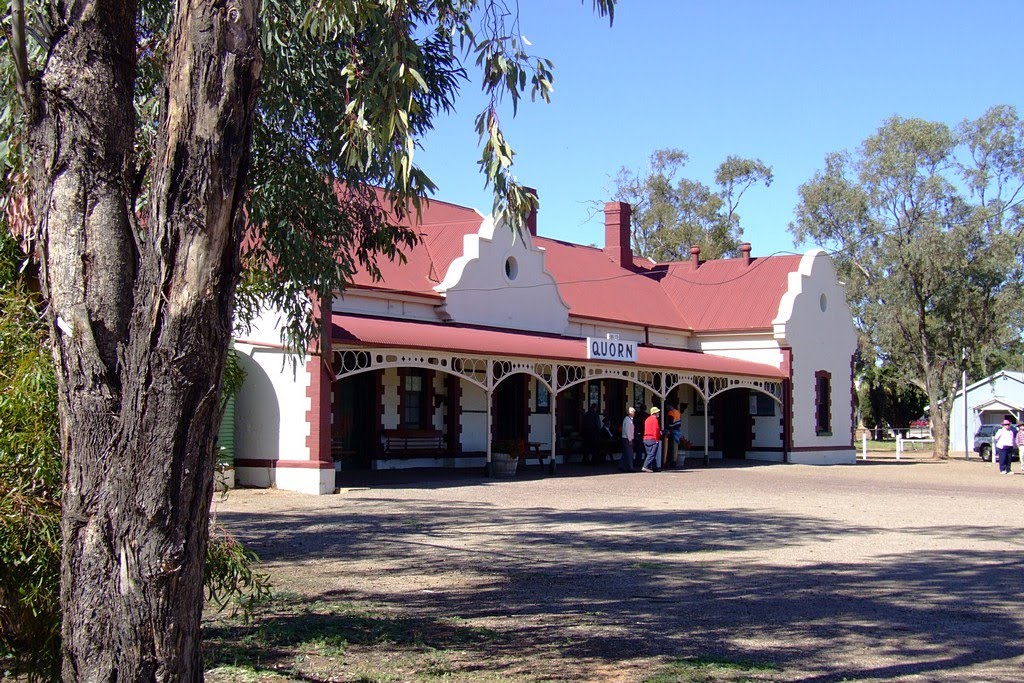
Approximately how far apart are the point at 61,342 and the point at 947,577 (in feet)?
29.3

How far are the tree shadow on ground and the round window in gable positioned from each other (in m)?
11.3

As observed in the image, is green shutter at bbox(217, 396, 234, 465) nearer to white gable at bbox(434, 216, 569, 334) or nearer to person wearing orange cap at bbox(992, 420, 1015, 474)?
white gable at bbox(434, 216, 569, 334)

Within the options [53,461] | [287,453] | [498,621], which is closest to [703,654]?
[498,621]

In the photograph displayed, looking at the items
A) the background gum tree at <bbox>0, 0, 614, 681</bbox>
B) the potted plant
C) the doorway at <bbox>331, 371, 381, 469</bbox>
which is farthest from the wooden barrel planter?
the background gum tree at <bbox>0, 0, 614, 681</bbox>

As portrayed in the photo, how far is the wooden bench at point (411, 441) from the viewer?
22.4 metres

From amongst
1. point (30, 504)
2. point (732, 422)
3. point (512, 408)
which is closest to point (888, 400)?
point (732, 422)

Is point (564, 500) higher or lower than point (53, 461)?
lower

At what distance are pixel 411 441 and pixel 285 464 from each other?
5034 millimetres

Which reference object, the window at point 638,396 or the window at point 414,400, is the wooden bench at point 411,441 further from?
the window at point 638,396

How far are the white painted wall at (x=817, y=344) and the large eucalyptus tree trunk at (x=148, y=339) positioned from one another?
96.8ft

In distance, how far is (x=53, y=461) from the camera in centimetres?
550

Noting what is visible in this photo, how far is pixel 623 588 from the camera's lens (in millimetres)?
9398

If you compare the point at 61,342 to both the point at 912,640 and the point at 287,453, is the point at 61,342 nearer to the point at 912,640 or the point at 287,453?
the point at 912,640

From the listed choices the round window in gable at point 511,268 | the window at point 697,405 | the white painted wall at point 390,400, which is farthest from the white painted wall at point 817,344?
the white painted wall at point 390,400
